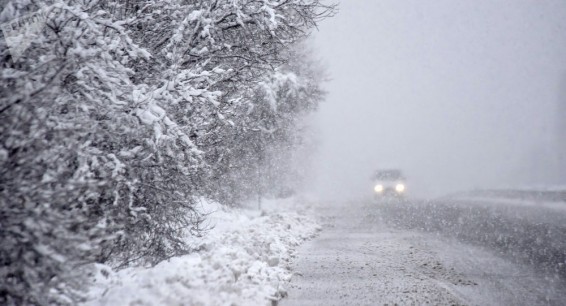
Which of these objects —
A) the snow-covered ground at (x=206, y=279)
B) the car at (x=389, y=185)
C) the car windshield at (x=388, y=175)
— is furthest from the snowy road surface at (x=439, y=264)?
the car windshield at (x=388, y=175)

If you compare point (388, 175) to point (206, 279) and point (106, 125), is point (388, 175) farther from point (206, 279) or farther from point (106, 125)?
point (106, 125)

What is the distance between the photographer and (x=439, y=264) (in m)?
7.08

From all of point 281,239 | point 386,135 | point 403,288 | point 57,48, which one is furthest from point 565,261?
point 386,135

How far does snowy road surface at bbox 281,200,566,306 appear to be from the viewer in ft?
17.4

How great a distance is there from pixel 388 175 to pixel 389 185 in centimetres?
100

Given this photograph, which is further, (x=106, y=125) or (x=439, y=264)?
(x=439, y=264)

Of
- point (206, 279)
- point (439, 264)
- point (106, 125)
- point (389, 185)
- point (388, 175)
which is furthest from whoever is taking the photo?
point (388, 175)

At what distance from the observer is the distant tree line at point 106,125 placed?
9.98 feet

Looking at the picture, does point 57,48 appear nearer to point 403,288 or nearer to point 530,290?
point 403,288

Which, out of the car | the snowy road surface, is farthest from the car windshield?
the snowy road surface

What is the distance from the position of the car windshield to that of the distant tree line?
58.4 ft

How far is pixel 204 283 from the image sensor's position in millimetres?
4852

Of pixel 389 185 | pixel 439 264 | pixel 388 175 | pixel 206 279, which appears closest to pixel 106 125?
pixel 206 279

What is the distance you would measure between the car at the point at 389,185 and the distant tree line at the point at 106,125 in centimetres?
1731
